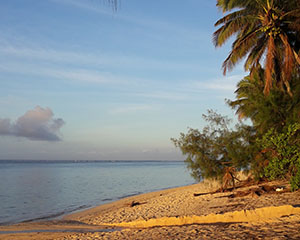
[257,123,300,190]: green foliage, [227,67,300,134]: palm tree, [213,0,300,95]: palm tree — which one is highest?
[213,0,300,95]: palm tree

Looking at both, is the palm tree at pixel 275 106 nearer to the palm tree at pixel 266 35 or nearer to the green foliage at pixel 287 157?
the palm tree at pixel 266 35

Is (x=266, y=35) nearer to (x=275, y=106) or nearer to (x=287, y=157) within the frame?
(x=275, y=106)

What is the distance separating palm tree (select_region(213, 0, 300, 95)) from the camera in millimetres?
13625

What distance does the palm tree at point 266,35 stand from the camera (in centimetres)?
1362

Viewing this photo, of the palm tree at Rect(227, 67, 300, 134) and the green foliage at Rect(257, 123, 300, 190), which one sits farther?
the palm tree at Rect(227, 67, 300, 134)

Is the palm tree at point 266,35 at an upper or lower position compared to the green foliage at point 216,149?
upper

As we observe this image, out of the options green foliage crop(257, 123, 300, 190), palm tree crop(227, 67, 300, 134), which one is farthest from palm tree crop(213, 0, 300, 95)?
green foliage crop(257, 123, 300, 190)

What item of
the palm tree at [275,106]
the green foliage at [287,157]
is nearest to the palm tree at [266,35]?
the palm tree at [275,106]

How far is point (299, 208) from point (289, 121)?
A: 748cm

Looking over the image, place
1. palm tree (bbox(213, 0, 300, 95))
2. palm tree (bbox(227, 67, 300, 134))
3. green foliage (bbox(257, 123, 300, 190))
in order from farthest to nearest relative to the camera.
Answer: palm tree (bbox(227, 67, 300, 134)) → palm tree (bbox(213, 0, 300, 95)) → green foliage (bbox(257, 123, 300, 190))

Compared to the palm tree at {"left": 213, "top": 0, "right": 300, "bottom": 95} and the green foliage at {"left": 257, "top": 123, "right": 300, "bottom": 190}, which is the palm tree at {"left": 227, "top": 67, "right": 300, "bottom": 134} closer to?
the palm tree at {"left": 213, "top": 0, "right": 300, "bottom": 95}

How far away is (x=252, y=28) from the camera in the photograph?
16.2 meters

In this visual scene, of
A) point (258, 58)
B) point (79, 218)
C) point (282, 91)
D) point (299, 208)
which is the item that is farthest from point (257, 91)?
point (79, 218)

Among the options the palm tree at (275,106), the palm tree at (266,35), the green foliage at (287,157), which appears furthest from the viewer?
the palm tree at (275,106)
